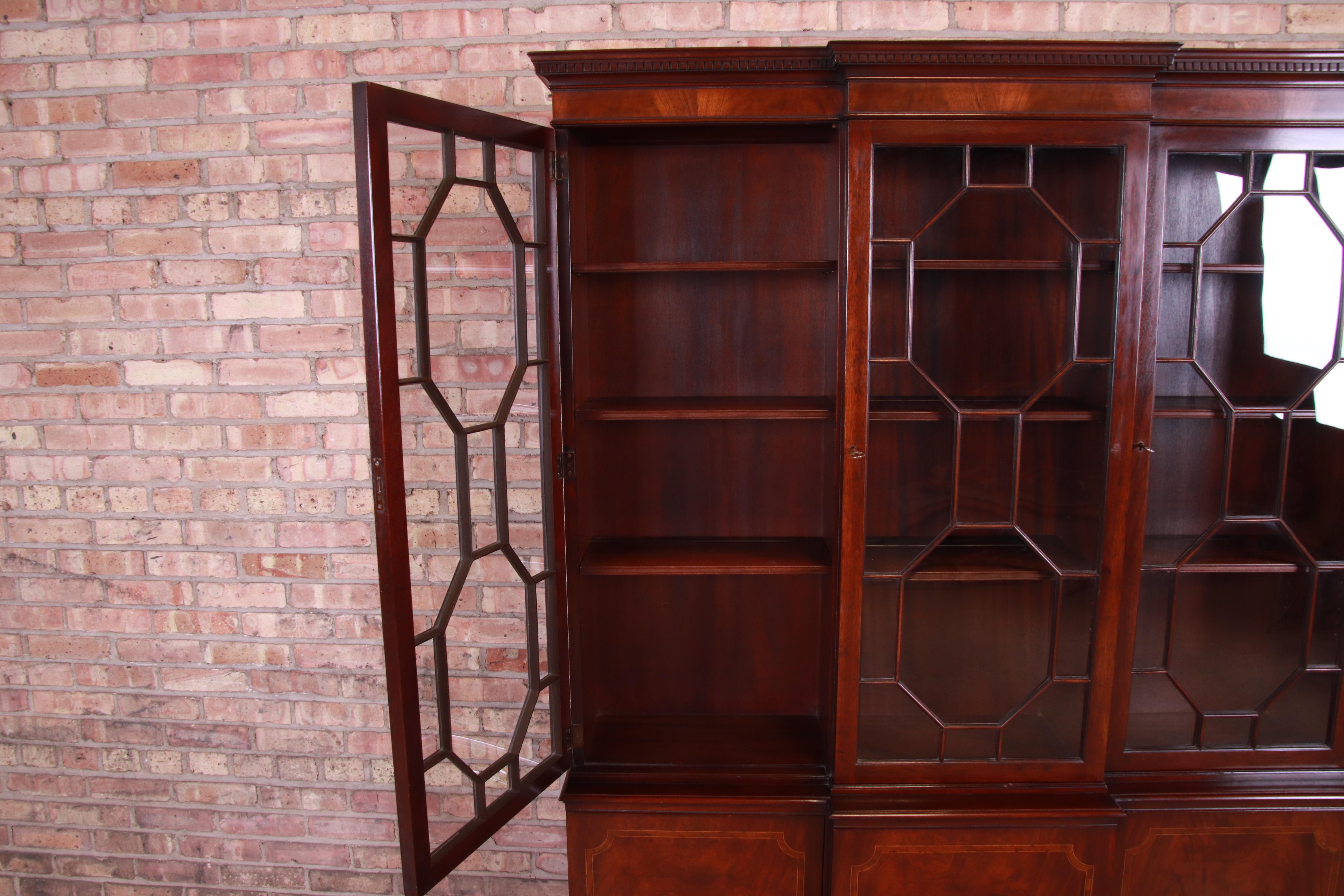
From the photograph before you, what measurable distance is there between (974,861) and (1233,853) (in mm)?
579

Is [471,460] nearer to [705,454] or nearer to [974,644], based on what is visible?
[705,454]

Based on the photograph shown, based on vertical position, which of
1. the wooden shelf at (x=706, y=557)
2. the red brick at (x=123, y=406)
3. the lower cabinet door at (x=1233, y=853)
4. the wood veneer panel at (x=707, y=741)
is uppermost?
the red brick at (x=123, y=406)

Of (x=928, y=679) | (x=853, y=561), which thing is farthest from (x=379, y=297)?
(x=928, y=679)

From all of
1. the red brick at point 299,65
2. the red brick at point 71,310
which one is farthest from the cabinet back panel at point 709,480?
the red brick at point 71,310

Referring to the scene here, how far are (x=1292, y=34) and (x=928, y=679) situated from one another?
1745 millimetres

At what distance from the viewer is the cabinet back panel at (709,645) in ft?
6.54

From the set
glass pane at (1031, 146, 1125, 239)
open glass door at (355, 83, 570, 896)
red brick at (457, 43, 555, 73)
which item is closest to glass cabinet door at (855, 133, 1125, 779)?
glass pane at (1031, 146, 1125, 239)

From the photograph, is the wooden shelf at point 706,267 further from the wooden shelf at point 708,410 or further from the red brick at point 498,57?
the red brick at point 498,57

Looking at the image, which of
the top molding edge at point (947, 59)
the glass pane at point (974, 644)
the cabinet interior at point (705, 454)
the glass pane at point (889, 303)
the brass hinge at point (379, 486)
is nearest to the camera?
the brass hinge at point (379, 486)

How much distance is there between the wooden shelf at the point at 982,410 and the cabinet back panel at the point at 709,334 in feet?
0.82

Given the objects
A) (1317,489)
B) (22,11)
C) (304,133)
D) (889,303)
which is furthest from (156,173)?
(1317,489)

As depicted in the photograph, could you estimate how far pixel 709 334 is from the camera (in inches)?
75.5

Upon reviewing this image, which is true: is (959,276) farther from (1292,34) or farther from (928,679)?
(1292,34)

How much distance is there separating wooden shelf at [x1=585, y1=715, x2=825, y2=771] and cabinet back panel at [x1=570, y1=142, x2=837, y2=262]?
3.67 feet
